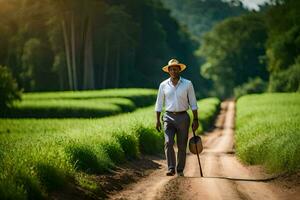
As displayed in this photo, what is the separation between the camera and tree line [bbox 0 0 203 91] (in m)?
66.1

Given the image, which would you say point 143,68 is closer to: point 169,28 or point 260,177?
point 169,28

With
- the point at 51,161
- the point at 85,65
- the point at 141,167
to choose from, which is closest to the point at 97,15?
the point at 85,65

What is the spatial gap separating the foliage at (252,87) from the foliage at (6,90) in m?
74.7

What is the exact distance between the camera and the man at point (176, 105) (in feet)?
43.1

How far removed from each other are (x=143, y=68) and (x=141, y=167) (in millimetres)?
77347

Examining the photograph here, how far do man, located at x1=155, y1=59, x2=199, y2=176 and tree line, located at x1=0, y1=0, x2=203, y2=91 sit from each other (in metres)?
49.6

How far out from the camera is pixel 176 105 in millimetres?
13148

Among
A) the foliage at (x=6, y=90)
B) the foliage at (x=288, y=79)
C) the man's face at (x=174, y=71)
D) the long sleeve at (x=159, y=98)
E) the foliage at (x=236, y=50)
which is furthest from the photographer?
the foliage at (x=236, y=50)

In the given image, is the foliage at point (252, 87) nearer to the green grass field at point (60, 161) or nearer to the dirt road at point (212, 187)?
the green grass field at point (60, 161)

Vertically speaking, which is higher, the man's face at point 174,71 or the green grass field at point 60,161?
Result: the man's face at point 174,71

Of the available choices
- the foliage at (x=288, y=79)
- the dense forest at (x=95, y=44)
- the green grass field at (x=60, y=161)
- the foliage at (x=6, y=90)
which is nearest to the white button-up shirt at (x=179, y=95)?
the green grass field at (x=60, y=161)

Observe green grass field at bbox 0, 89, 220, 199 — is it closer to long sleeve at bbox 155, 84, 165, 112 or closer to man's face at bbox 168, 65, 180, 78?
long sleeve at bbox 155, 84, 165, 112

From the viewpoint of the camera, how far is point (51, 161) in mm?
10375

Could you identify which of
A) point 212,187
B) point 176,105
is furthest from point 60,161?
point 176,105
